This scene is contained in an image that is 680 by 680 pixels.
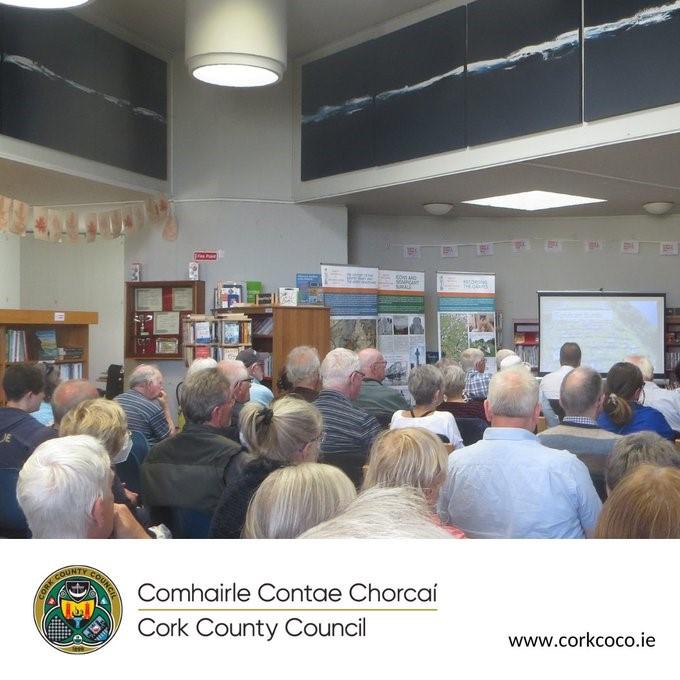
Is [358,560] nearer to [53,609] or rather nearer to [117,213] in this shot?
[53,609]

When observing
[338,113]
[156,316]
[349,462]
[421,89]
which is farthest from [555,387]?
[156,316]

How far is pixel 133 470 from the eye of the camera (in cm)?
384

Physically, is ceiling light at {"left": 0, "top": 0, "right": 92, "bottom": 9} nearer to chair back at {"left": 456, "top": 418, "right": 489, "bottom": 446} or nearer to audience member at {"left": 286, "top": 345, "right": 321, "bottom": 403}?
audience member at {"left": 286, "top": 345, "right": 321, "bottom": 403}

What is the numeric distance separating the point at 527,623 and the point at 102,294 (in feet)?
34.2

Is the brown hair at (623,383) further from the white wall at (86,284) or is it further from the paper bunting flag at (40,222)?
the white wall at (86,284)

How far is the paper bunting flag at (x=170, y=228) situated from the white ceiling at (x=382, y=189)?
0.50 m

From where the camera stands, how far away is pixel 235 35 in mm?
6828

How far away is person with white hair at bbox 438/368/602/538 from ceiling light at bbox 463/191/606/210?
6.98m

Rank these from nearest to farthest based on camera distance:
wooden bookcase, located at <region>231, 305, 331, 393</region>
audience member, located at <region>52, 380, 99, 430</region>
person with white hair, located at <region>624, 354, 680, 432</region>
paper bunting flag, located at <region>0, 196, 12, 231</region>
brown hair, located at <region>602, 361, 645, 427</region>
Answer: audience member, located at <region>52, 380, 99, 430</region> < brown hair, located at <region>602, 361, 645, 427</region> < person with white hair, located at <region>624, 354, 680, 432</region> < paper bunting flag, located at <region>0, 196, 12, 231</region> < wooden bookcase, located at <region>231, 305, 331, 393</region>

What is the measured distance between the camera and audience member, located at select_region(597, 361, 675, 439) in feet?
13.6

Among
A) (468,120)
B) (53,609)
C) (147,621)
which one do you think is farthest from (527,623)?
(468,120)

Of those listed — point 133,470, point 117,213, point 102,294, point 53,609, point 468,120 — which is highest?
point 468,120

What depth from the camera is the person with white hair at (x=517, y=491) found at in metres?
2.73

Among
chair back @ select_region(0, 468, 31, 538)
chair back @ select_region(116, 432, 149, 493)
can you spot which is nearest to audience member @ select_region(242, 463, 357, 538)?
chair back @ select_region(0, 468, 31, 538)
